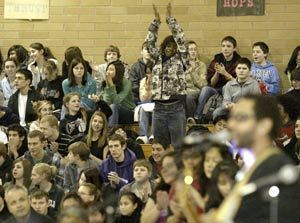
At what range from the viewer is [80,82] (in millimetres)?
11227

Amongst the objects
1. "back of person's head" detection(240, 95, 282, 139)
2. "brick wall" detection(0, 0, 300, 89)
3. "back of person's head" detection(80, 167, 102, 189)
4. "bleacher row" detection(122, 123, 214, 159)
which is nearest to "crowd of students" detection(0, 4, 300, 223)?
"back of person's head" detection(80, 167, 102, 189)

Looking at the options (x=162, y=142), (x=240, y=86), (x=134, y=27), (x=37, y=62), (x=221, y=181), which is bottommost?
(x=162, y=142)

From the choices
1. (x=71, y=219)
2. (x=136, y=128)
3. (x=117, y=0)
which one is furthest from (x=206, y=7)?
(x=71, y=219)

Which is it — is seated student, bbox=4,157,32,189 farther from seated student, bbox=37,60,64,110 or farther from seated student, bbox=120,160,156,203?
seated student, bbox=37,60,64,110

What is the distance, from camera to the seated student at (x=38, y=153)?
959 cm

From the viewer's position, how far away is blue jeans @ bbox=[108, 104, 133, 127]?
10992 mm

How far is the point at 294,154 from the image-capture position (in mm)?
8602

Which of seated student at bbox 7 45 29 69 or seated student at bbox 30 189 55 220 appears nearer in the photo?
seated student at bbox 30 189 55 220

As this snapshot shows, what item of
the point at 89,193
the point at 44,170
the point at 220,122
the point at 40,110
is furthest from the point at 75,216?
the point at 40,110

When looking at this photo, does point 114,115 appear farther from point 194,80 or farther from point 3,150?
point 3,150

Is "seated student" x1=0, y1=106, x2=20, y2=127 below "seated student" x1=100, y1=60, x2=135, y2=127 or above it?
below

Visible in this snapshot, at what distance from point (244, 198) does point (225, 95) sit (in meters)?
6.18

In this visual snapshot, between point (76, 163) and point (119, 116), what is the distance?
194 cm

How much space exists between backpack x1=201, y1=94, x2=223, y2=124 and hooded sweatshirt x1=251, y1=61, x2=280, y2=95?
0.51m
